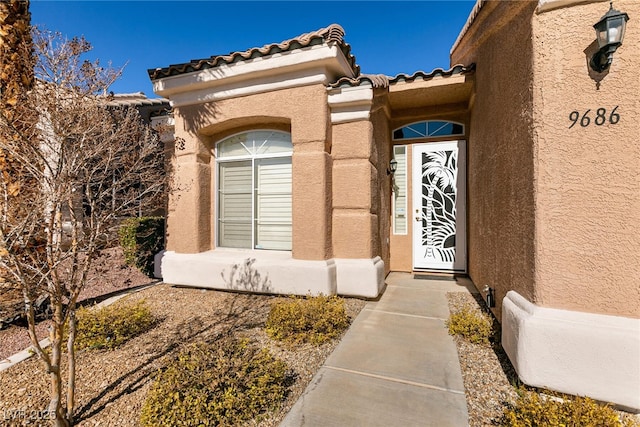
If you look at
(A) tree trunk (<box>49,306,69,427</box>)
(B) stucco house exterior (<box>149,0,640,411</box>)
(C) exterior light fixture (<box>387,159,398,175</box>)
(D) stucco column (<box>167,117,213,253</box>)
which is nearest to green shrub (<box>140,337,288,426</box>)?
(A) tree trunk (<box>49,306,69,427</box>)

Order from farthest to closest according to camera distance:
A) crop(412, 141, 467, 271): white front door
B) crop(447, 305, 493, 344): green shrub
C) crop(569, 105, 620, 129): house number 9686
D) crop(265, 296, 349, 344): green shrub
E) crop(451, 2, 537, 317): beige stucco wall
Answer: crop(412, 141, 467, 271): white front door
crop(265, 296, 349, 344): green shrub
crop(447, 305, 493, 344): green shrub
crop(451, 2, 537, 317): beige stucco wall
crop(569, 105, 620, 129): house number 9686

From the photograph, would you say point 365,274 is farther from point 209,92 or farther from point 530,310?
point 209,92

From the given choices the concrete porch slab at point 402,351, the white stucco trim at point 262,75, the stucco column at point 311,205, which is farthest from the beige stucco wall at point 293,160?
the concrete porch slab at point 402,351

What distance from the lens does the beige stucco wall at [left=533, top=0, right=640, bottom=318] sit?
2344mm

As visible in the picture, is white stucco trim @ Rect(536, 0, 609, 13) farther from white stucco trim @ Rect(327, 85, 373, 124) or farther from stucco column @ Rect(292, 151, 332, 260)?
stucco column @ Rect(292, 151, 332, 260)

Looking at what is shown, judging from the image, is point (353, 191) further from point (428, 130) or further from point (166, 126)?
point (166, 126)

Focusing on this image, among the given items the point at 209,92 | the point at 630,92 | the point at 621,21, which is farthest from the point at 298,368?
the point at 209,92

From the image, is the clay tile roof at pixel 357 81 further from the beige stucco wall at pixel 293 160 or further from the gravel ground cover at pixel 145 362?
the gravel ground cover at pixel 145 362

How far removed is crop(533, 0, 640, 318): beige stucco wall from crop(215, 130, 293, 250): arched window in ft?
13.3

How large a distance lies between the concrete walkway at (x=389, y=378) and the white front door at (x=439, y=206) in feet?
7.41

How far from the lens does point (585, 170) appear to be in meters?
2.46

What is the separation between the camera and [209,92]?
5.62 metres

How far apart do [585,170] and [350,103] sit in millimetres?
3430

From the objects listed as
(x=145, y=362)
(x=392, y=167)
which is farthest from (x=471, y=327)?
(x=145, y=362)
